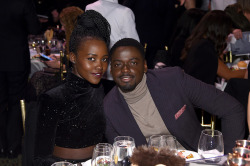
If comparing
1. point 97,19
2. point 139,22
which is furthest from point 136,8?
point 97,19

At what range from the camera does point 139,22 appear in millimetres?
5148

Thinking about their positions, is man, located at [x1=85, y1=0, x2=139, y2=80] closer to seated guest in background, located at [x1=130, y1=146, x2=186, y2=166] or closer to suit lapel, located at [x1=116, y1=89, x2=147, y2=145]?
suit lapel, located at [x1=116, y1=89, x2=147, y2=145]

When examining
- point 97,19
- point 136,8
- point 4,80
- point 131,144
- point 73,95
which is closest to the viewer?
point 131,144

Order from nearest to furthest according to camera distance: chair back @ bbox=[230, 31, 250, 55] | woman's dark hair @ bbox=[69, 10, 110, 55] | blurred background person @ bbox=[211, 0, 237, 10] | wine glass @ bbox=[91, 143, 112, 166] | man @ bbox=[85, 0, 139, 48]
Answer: wine glass @ bbox=[91, 143, 112, 166] → woman's dark hair @ bbox=[69, 10, 110, 55] → man @ bbox=[85, 0, 139, 48] → chair back @ bbox=[230, 31, 250, 55] → blurred background person @ bbox=[211, 0, 237, 10]

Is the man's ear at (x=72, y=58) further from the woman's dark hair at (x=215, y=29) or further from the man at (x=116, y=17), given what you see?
the woman's dark hair at (x=215, y=29)

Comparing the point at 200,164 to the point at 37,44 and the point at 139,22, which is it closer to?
the point at 139,22

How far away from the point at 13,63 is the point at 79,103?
7.10 ft

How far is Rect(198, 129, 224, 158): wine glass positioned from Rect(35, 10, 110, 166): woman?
24.4 inches

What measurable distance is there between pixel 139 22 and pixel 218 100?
307cm

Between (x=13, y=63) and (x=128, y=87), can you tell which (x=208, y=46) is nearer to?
(x=128, y=87)

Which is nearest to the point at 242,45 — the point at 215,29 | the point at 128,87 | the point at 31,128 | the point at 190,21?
the point at 190,21

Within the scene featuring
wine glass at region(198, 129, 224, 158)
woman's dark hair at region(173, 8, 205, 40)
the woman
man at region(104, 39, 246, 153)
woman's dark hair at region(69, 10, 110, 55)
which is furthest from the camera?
woman's dark hair at region(173, 8, 205, 40)

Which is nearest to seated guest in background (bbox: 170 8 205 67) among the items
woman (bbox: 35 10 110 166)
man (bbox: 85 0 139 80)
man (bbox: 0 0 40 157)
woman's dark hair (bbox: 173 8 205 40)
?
woman's dark hair (bbox: 173 8 205 40)

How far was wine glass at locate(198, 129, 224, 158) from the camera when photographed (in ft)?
5.99
